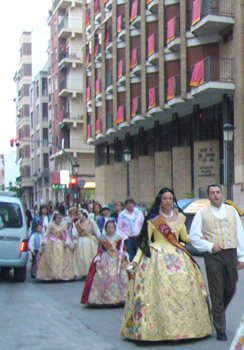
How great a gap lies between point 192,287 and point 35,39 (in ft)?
253

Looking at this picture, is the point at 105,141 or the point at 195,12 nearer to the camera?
the point at 195,12

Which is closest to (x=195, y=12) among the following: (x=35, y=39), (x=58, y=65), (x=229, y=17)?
(x=229, y=17)

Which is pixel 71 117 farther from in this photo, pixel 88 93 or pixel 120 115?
pixel 120 115

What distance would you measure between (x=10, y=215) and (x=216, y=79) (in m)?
15.5

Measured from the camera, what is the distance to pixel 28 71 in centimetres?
8306

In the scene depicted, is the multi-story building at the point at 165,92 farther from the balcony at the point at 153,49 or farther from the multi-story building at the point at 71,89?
the multi-story building at the point at 71,89

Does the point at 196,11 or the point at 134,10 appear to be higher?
the point at 134,10

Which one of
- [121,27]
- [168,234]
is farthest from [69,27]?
[168,234]

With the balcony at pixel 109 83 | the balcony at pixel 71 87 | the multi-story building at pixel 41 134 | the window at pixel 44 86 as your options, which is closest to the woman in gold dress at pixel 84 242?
the balcony at pixel 109 83

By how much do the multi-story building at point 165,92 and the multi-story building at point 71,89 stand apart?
1296 centimetres

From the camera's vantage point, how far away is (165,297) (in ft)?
22.1

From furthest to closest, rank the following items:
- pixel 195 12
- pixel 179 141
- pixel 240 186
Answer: pixel 179 141, pixel 195 12, pixel 240 186

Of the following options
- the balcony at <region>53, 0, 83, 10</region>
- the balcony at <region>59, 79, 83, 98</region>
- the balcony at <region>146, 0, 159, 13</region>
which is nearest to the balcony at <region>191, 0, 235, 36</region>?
the balcony at <region>146, 0, 159, 13</region>

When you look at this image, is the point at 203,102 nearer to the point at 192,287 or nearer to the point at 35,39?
the point at 192,287
